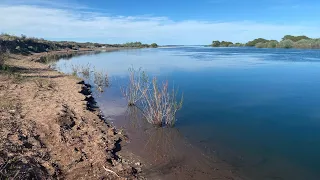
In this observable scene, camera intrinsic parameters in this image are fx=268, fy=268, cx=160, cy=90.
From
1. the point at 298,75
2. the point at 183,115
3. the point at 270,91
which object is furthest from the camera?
the point at 298,75

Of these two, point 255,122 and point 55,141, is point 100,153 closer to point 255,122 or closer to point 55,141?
point 55,141

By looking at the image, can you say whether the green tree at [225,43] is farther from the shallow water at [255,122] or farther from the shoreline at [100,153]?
the shoreline at [100,153]

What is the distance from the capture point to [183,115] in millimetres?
11242

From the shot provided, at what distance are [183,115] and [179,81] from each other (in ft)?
29.9

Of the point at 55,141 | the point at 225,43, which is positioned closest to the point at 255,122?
the point at 55,141

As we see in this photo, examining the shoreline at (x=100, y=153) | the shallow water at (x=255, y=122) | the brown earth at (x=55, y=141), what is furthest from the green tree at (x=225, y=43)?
the shoreline at (x=100, y=153)

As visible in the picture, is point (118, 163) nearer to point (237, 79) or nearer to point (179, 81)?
point (179, 81)

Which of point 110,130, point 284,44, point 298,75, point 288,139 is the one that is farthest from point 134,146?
point 284,44

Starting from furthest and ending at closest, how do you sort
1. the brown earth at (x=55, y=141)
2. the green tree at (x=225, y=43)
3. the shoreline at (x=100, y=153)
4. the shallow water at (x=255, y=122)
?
the green tree at (x=225, y=43)
the shallow water at (x=255, y=122)
the shoreline at (x=100, y=153)
the brown earth at (x=55, y=141)

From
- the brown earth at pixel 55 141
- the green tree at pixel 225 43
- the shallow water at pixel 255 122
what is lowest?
the shallow water at pixel 255 122

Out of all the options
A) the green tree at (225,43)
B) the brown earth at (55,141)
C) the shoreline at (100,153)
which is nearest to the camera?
the brown earth at (55,141)

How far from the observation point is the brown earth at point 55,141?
5.79 metres

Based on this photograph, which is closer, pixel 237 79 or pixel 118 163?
pixel 118 163

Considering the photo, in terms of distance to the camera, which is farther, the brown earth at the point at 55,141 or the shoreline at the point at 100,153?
the shoreline at the point at 100,153
